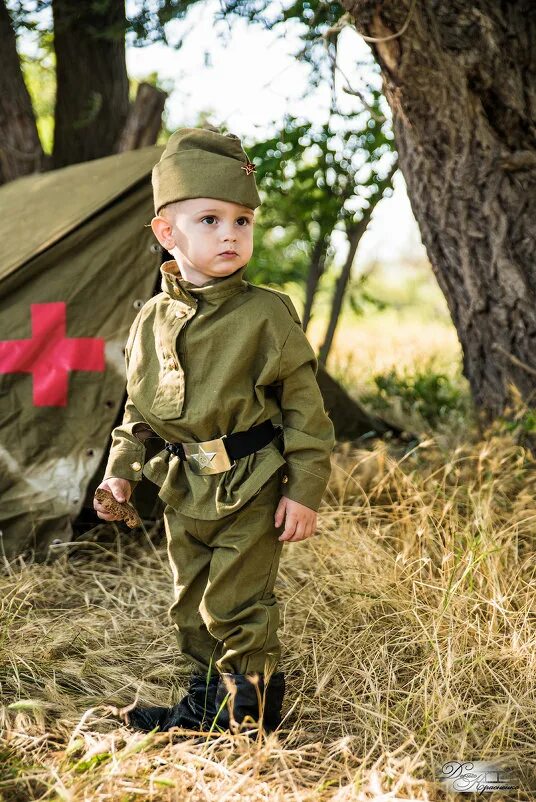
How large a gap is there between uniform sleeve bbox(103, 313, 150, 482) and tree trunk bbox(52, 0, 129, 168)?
2514mm

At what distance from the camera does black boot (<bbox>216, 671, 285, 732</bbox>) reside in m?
2.02

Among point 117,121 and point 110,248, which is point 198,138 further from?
point 117,121

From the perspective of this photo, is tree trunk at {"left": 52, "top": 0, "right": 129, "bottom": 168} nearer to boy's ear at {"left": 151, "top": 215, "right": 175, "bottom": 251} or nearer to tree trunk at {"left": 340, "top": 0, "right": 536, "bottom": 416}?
tree trunk at {"left": 340, "top": 0, "right": 536, "bottom": 416}

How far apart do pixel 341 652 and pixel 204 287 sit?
111cm

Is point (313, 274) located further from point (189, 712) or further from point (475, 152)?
point (189, 712)

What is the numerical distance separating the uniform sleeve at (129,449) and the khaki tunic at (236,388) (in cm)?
14

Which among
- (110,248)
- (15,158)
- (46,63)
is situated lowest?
(110,248)

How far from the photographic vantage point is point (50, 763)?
1.88 meters

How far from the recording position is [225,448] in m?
1.98

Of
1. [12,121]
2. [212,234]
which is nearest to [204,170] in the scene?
[212,234]

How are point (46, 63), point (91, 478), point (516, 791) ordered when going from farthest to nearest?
point (46, 63) → point (91, 478) → point (516, 791)

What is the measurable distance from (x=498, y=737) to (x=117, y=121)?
3554mm

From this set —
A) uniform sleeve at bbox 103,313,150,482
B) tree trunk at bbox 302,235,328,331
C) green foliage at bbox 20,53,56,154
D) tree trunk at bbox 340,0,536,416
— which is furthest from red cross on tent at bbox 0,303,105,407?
green foliage at bbox 20,53,56,154

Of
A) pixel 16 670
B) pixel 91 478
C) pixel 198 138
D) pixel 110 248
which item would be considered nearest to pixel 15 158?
pixel 110 248
